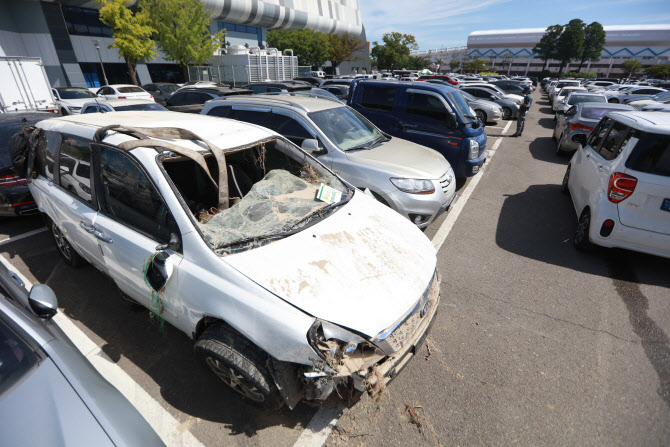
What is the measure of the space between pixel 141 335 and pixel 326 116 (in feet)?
13.0

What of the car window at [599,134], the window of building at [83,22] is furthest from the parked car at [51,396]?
the window of building at [83,22]

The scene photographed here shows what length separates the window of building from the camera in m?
23.5

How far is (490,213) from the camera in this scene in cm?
600

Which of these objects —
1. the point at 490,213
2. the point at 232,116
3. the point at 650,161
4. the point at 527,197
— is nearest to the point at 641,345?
the point at 650,161

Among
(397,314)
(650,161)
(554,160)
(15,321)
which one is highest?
(650,161)

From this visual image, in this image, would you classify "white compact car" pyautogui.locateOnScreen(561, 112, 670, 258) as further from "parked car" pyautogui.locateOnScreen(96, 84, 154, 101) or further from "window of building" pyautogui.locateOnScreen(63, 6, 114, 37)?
"window of building" pyautogui.locateOnScreen(63, 6, 114, 37)

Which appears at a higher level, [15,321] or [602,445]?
[15,321]

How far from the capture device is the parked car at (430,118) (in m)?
6.58

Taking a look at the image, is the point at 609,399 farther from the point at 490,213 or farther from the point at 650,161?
the point at 490,213

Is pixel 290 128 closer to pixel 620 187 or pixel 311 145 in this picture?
pixel 311 145

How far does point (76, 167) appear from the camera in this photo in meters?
3.15

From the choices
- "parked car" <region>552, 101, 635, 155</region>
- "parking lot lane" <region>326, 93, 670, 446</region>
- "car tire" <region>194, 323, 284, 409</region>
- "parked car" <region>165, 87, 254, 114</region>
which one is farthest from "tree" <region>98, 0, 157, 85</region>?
"car tire" <region>194, 323, 284, 409</region>

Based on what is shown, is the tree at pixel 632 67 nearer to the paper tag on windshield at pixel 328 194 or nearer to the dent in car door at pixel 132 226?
the paper tag on windshield at pixel 328 194

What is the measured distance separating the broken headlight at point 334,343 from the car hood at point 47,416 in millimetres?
1070
